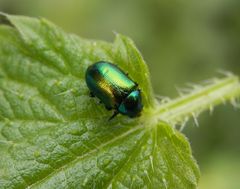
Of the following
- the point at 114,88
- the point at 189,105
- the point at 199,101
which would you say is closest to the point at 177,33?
the point at 199,101

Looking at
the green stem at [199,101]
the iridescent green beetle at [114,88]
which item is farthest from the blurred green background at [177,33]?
the iridescent green beetle at [114,88]

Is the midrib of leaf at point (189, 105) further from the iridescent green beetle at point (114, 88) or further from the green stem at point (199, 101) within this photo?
the iridescent green beetle at point (114, 88)

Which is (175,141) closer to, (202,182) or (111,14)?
(202,182)

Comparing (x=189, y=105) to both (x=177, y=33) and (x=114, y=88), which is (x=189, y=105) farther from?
(x=177, y=33)

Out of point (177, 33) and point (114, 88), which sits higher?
point (177, 33)

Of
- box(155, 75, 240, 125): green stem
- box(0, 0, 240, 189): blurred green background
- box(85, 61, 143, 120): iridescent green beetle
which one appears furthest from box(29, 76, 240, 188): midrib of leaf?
box(0, 0, 240, 189): blurred green background

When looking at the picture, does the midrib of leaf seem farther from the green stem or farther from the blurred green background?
the blurred green background
